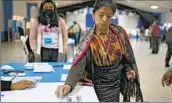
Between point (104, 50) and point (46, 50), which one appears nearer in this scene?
point (104, 50)

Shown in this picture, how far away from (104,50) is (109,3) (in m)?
0.30

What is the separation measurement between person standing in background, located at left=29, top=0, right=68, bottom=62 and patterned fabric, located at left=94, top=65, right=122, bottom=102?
1.69 m

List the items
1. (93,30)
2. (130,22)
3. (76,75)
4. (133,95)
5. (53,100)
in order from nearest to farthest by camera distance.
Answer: (53,100), (76,75), (93,30), (133,95), (130,22)

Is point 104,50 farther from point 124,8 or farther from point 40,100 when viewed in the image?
point 124,8

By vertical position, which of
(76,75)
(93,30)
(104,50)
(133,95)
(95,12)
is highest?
(95,12)

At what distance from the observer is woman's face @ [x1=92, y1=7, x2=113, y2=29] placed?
5.81ft

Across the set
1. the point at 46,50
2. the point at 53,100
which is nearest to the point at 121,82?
the point at 53,100

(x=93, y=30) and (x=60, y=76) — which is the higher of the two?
(x=93, y=30)

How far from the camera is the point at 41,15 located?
11.5ft

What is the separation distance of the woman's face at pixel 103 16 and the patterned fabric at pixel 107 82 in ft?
0.99

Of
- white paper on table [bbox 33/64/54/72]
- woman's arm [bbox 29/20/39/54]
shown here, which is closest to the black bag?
white paper on table [bbox 33/64/54/72]

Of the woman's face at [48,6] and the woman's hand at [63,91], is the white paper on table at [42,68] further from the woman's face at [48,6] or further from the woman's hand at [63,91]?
the woman's face at [48,6]

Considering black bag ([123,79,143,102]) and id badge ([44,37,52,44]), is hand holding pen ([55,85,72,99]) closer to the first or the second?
black bag ([123,79,143,102])

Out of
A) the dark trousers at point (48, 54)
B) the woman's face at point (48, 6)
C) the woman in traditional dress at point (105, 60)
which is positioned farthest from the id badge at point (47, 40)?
the woman in traditional dress at point (105, 60)
